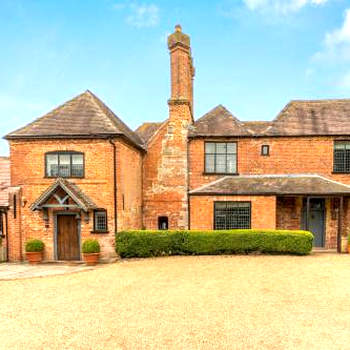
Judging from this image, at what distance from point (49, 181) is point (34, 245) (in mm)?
3265

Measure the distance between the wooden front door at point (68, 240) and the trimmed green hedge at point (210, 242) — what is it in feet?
7.60

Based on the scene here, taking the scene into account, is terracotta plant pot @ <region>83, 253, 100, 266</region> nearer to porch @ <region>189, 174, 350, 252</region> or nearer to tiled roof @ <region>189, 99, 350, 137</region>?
porch @ <region>189, 174, 350, 252</region>

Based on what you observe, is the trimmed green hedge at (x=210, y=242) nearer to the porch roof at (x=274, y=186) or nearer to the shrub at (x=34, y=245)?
the porch roof at (x=274, y=186)

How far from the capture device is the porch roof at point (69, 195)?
511 inches

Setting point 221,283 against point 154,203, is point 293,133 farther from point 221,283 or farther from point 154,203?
point 221,283

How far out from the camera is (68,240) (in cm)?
1398

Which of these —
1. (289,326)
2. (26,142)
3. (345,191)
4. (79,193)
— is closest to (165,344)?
(289,326)

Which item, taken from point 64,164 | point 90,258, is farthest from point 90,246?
point 64,164

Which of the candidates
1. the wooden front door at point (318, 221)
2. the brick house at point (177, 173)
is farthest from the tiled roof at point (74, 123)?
the wooden front door at point (318, 221)

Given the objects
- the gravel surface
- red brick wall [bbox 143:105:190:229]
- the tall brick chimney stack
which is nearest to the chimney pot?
the tall brick chimney stack

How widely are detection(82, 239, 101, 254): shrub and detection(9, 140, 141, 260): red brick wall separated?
51cm

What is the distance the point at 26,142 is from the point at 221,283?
11.8 m

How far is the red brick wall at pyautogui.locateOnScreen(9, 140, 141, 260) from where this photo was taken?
13664 millimetres

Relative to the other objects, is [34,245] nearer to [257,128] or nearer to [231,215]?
[231,215]
